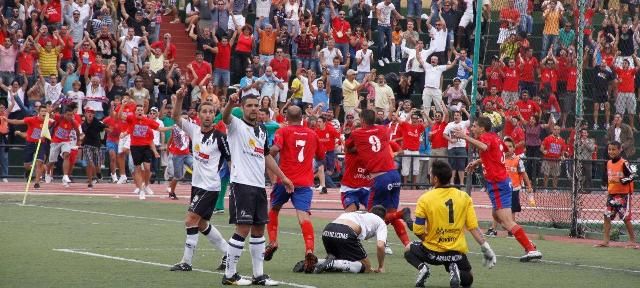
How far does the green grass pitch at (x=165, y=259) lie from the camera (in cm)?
1352

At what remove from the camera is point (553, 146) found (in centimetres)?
2483

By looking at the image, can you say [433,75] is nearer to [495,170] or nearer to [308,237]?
[495,170]

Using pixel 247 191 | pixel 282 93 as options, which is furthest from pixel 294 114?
pixel 282 93

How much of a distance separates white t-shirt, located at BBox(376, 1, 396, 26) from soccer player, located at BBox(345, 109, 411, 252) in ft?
72.4

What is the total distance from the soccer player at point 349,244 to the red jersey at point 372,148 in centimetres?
165

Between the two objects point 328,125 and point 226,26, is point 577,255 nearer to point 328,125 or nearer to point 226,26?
point 328,125

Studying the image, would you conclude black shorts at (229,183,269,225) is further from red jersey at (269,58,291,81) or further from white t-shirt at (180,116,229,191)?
red jersey at (269,58,291,81)

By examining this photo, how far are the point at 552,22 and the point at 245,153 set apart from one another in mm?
13014

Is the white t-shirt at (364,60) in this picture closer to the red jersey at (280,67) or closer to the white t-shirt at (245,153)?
the red jersey at (280,67)

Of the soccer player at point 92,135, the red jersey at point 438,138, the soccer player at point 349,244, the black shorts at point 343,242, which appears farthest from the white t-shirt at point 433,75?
the black shorts at point 343,242

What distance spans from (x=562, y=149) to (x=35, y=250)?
12.0 meters

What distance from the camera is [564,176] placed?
23.8 meters

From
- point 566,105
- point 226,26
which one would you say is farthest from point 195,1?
point 566,105

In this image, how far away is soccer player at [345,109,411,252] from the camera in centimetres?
1616
